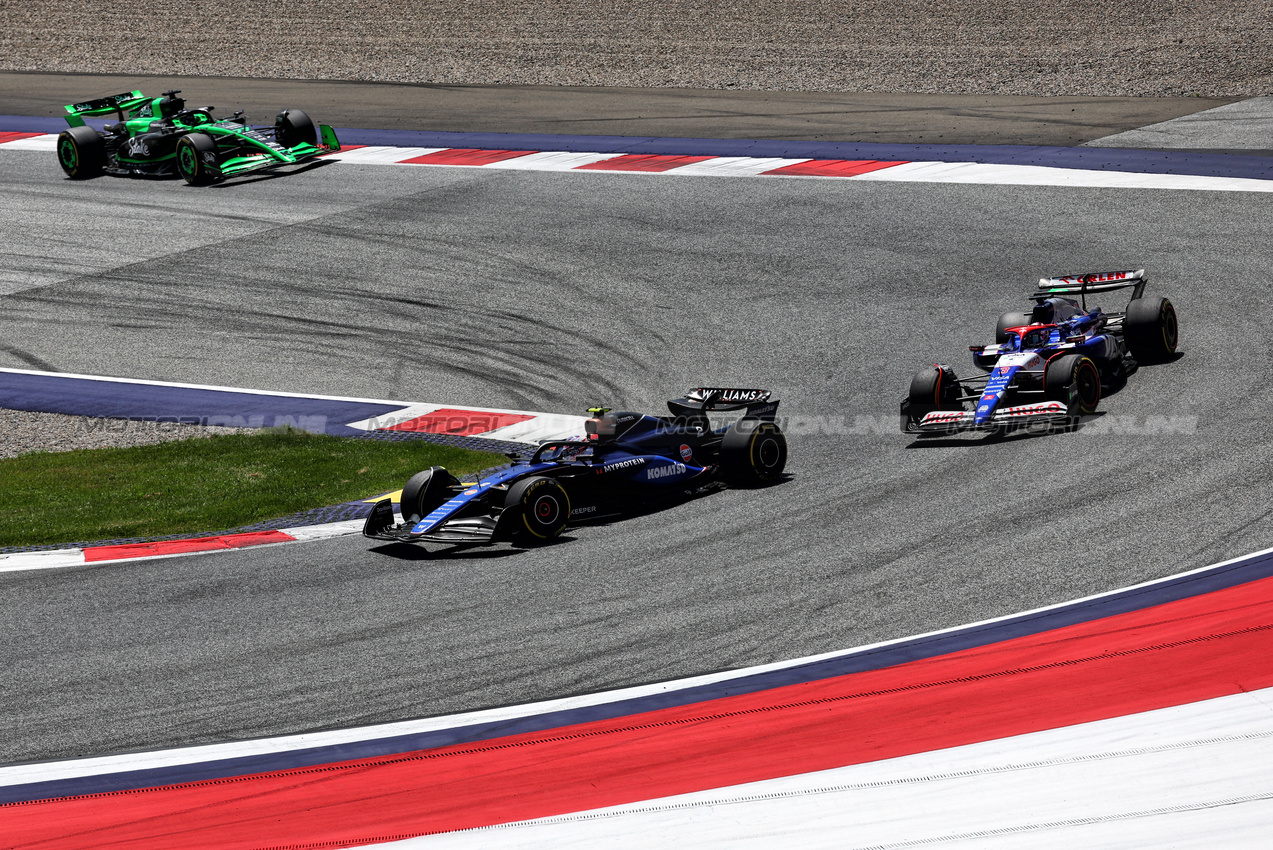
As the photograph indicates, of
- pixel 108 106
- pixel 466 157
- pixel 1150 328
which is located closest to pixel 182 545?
pixel 1150 328

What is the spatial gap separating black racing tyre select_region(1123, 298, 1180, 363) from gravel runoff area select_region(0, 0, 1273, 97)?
14868 millimetres

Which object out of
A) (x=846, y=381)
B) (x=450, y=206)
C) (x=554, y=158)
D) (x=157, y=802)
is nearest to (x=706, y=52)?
(x=554, y=158)

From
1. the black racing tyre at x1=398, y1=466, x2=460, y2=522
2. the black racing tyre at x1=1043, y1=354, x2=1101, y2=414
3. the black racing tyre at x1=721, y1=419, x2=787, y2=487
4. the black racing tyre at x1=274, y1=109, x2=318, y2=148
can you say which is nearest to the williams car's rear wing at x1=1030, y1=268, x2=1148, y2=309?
the black racing tyre at x1=1043, y1=354, x2=1101, y2=414

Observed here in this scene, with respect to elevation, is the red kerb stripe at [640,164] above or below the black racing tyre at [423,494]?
above

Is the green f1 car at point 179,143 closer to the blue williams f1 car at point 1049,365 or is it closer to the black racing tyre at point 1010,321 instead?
the black racing tyre at point 1010,321

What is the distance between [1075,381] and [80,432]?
11.2 metres

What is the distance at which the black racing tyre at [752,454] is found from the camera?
12.7 meters

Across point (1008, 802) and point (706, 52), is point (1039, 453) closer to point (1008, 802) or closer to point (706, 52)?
point (1008, 802)

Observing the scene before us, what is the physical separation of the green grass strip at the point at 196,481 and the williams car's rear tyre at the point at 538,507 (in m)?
2.82

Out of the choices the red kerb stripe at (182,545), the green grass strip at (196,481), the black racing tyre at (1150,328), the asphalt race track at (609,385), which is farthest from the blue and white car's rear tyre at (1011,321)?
the red kerb stripe at (182,545)

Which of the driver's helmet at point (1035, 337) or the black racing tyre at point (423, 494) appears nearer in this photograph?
the black racing tyre at point (423, 494)

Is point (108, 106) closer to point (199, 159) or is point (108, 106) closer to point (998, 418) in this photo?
point (199, 159)

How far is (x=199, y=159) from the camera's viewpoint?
25.7 metres

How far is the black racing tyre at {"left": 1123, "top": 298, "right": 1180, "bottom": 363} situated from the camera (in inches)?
595
